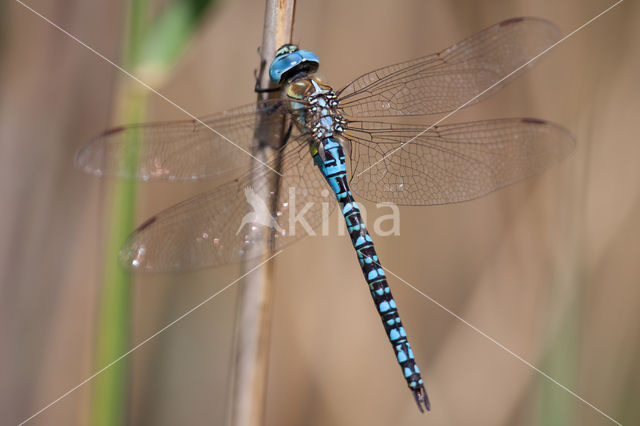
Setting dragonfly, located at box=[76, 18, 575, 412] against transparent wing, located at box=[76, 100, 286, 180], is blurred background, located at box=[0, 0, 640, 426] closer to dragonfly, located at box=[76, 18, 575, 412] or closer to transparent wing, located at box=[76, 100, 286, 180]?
dragonfly, located at box=[76, 18, 575, 412]

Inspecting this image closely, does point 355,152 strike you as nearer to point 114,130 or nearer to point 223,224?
point 223,224

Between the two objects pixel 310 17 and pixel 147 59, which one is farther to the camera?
pixel 310 17

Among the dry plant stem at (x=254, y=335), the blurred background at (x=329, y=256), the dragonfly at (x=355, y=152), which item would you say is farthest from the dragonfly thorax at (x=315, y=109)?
the blurred background at (x=329, y=256)

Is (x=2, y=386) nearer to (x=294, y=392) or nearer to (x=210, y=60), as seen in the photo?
(x=294, y=392)

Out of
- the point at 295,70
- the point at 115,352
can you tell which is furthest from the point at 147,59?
the point at 115,352

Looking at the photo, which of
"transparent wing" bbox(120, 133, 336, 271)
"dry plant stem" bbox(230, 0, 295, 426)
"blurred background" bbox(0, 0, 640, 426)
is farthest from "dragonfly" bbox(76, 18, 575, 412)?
"blurred background" bbox(0, 0, 640, 426)

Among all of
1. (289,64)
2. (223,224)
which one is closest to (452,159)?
(289,64)

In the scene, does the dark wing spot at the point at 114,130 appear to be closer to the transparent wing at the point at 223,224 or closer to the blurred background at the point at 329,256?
the transparent wing at the point at 223,224
